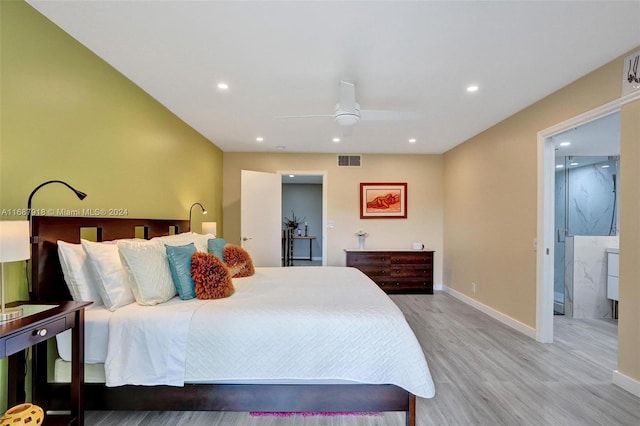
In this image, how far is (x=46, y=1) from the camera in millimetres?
1633

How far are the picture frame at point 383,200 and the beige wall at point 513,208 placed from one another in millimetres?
826

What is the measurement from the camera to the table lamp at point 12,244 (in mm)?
1234

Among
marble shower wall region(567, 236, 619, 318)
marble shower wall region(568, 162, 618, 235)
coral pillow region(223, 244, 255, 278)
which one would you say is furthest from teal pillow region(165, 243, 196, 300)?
marble shower wall region(568, 162, 618, 235)

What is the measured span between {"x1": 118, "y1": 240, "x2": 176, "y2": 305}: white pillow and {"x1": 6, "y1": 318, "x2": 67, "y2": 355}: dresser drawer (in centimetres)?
42

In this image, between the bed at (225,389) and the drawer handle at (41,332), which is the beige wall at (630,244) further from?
Result: the drawer handle at (41,332)

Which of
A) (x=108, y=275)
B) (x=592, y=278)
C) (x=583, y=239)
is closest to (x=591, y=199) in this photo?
(x=583, y=239)

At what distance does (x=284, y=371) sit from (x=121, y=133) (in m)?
2.35

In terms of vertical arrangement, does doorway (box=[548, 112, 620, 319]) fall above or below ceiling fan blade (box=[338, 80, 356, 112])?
below

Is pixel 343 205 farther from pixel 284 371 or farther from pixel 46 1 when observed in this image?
pixel 46 1

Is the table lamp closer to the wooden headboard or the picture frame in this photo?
the wooden headboard

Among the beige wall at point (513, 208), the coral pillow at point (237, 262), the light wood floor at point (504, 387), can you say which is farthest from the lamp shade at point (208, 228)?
the beige wall at point (513, 208)

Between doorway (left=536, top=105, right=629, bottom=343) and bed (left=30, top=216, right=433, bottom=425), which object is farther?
doorway (left=536, top=105, right=629, bottom=343)

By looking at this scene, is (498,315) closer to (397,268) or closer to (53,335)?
(397,268)

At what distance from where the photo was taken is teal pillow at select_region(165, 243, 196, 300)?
2002 mm
